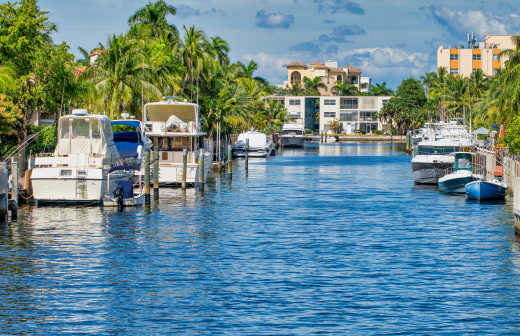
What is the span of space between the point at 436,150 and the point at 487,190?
1325 centimetres

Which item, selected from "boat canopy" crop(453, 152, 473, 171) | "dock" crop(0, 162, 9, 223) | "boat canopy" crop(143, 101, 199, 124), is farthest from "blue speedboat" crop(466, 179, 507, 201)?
"dock" crop(0, 162, 9, 223)

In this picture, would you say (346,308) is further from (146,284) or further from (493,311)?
(146,284)

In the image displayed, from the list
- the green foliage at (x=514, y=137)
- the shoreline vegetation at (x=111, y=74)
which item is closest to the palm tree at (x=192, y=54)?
the shoreline vegetation at (x=111, y=74)

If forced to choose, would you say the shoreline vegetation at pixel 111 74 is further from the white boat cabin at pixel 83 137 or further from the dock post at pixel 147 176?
the dock post at pixel 147 176

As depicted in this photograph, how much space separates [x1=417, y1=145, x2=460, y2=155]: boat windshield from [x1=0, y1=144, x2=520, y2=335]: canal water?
12.9 m

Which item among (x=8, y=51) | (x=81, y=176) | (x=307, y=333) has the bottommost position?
(x=307, y=333)

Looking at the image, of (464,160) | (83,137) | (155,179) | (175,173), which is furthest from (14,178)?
(464,160)

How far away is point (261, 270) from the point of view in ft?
90.5

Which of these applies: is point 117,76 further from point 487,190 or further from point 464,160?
point 487,190

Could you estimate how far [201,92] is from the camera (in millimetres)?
87625

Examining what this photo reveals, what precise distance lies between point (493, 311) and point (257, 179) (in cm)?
4736

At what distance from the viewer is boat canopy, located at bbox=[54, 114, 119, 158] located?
1726 inches

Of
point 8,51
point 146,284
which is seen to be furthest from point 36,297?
point 8,51

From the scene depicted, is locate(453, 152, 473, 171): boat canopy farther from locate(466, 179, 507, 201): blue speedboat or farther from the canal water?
the canal water
